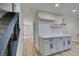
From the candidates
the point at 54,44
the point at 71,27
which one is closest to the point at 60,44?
the point at 54,44

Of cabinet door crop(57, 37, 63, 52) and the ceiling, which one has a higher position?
the ceiling

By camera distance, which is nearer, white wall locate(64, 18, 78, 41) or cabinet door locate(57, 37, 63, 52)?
white wall locate(64, 18, 78, 41)

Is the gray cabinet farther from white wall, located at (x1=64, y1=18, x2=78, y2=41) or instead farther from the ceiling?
the ceiling

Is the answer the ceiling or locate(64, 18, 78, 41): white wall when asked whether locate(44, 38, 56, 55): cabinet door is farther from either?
the ceiling

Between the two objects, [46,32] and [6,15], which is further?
[6,15]

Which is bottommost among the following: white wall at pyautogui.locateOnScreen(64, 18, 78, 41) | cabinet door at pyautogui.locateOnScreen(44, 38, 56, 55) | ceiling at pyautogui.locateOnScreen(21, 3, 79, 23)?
cabinet door at pyautogui.locateOnScreen(44, 38, 56, 55)

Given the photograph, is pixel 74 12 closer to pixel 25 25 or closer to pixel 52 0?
pixel 52 0

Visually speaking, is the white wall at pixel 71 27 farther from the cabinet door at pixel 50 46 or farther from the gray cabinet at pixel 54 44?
the cabinet door at pixel 50 46

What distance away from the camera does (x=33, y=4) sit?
91cm

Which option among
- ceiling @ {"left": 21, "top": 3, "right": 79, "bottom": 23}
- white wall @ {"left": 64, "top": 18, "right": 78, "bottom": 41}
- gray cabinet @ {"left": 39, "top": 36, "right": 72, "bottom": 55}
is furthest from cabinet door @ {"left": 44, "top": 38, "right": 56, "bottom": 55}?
ceiling @ {"left": 21, "top": 3, "right": 79, "bottom": 23}

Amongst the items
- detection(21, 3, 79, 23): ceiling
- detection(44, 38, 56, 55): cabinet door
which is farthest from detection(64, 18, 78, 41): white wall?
detection(44, 38, 56, 55): cabinet door

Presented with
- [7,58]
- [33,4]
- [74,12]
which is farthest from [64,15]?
[7,58]

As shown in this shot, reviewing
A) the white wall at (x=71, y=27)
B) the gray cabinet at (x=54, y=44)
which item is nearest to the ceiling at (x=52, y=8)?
the white wall at (x=71, y=27)

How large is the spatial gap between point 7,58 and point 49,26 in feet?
1.93
